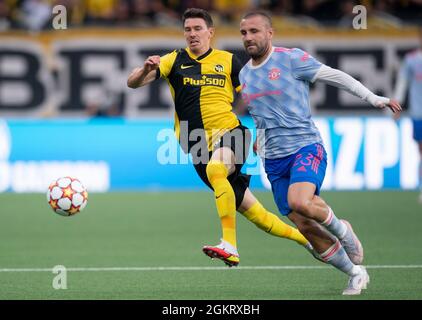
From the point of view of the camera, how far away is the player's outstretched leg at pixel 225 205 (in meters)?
8.22

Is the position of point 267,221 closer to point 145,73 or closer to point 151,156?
point 145,73

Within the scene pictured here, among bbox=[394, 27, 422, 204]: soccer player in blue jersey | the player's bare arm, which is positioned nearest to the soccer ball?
the player's bare arm

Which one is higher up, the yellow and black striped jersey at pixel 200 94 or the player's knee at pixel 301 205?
the yellow and black striped jersey at pixel 200 94

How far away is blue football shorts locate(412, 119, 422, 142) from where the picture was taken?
15.7 m

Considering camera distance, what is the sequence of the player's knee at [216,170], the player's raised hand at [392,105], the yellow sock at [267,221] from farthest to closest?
1. the yellow sock at [267,221]
2. the player's knee at [216,170]
3. the player's raised hand at [392,105]

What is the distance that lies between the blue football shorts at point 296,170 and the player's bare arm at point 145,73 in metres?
1.17

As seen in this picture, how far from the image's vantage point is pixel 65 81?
19453mm

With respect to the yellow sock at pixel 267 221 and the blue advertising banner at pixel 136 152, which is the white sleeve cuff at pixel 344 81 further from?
the blue advertising banner at pixel 136 152

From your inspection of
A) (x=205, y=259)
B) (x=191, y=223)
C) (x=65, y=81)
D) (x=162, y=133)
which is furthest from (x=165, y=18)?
(x=205, y=259)

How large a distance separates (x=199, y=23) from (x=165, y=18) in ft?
35.0

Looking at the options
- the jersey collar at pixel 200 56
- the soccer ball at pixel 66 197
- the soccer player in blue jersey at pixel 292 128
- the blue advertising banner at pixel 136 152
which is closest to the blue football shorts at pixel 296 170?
the soccer player in blue jersey at pixel 292 128

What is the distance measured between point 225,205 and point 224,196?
9cm

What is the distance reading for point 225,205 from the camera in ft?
28.4
